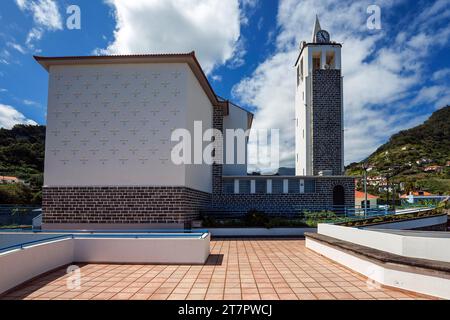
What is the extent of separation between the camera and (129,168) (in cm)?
1316

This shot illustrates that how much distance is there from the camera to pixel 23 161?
35.7 m

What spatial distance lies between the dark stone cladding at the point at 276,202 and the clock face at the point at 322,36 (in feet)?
38.6

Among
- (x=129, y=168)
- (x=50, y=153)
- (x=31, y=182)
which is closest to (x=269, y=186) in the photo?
(x=129, y=168)

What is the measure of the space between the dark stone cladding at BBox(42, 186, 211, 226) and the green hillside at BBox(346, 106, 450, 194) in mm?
46241

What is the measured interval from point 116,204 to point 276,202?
8600 millimetres

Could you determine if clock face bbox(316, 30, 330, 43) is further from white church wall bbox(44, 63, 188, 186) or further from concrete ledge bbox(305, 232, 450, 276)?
concrete ledge bbox(305, 232, 450, 276)

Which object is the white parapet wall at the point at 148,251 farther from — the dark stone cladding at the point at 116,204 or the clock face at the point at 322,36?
the clock face at the point at 322,36

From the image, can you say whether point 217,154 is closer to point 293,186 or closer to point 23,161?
point 293,186

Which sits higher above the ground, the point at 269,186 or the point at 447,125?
the point at 447,125

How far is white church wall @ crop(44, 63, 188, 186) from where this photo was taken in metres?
13.2

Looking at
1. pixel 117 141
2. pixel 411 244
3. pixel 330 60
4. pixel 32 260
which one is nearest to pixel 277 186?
pixel 117 141
